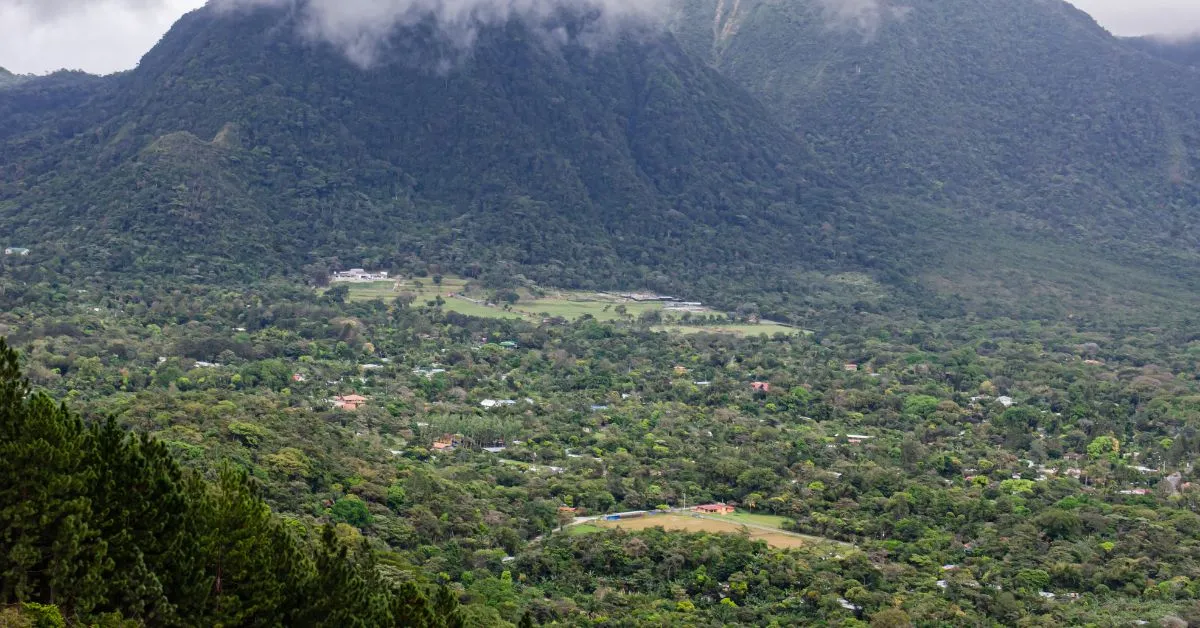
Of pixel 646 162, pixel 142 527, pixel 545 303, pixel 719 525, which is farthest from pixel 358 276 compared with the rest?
pixel 142 527

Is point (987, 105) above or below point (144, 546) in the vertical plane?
above

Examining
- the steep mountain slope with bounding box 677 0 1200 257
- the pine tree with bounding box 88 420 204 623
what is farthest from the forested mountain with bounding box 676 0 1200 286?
the pine tree with bounding box 88 420 204 623

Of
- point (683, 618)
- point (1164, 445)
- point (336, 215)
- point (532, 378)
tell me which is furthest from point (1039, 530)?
point (336, 215)

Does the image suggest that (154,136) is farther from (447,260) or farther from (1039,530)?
(1039,530)

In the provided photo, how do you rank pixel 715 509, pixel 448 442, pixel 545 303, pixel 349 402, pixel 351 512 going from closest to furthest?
pixel 351 512 < pixel 715 509 < pixel 448 442 < pixel 349 402 < pixel 545 303

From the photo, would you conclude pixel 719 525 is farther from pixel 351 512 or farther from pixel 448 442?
pixel 448 442

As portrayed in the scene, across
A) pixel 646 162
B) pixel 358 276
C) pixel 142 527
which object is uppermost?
pixel 646 162

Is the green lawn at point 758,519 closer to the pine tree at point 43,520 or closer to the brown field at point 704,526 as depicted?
the brown field at point 704,526
